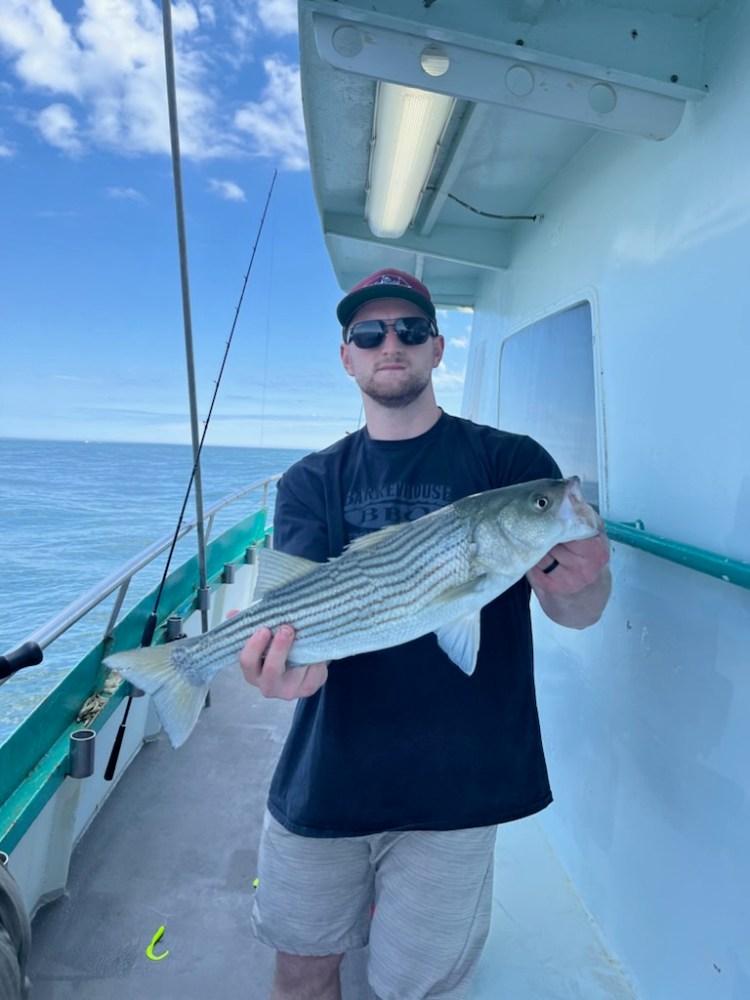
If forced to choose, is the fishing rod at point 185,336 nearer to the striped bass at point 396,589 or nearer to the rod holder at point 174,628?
the rod holder at point 174,628

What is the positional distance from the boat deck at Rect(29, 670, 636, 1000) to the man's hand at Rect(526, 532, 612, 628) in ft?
4.99

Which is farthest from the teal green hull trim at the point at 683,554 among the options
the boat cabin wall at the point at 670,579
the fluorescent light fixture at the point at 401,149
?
the fluorescent light fixture at the point at 401,149

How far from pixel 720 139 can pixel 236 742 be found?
171 inches

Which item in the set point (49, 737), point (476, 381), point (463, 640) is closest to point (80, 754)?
point (49, 737)

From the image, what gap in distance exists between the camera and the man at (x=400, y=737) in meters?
1.95

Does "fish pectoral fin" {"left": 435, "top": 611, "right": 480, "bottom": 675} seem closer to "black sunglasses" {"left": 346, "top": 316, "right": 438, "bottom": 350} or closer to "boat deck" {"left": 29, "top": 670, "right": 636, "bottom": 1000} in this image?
"black sunglasses" {"left": 346, "top": 316, "right": 438, "bottom": 350}

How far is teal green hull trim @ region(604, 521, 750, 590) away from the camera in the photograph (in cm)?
168

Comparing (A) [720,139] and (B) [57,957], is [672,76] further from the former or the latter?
(B) [57,957]

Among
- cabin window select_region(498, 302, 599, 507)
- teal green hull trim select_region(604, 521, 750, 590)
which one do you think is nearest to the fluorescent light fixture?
cabin window select_region(498, 302, 599, 507)

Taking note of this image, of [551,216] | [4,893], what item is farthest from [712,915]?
[551,216]

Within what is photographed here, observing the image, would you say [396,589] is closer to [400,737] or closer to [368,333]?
[400,737]

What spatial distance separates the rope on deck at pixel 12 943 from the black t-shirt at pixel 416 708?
822mm

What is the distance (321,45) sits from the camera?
2.12 meters

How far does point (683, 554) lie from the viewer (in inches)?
74.7
